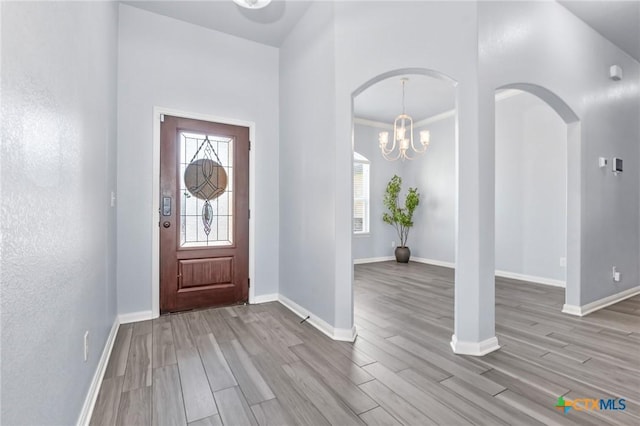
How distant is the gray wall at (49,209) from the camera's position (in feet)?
2.79

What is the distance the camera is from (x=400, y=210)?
658cm

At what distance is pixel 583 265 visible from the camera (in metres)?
3.25

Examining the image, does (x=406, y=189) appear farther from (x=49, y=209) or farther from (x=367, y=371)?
(x=49, y=209)

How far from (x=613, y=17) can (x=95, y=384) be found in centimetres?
570

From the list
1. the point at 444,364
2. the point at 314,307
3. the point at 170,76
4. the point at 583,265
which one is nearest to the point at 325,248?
the point at 314,307

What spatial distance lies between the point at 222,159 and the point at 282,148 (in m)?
0.73

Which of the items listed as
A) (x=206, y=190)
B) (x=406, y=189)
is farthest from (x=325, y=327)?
(x=406, y=189)

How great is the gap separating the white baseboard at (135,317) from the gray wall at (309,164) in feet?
4.72

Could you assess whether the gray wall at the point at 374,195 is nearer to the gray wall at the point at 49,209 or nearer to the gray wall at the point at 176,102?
the gray wall at the point at 176,102

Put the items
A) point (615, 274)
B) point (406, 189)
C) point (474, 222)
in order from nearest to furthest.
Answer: point (474, 222) < point (615, 274) < point (406, 189)

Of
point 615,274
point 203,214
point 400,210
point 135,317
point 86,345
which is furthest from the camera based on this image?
point 400,210

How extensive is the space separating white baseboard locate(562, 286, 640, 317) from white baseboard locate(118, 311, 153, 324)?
14.6ft

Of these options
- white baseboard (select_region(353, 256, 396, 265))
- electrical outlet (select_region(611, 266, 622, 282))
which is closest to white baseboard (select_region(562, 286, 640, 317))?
electrical outlet (select_region(611, 266, 622, 282))

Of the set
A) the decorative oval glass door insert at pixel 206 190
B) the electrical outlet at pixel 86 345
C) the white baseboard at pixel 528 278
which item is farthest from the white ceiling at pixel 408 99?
the electrical outlet at pixel 86 345
